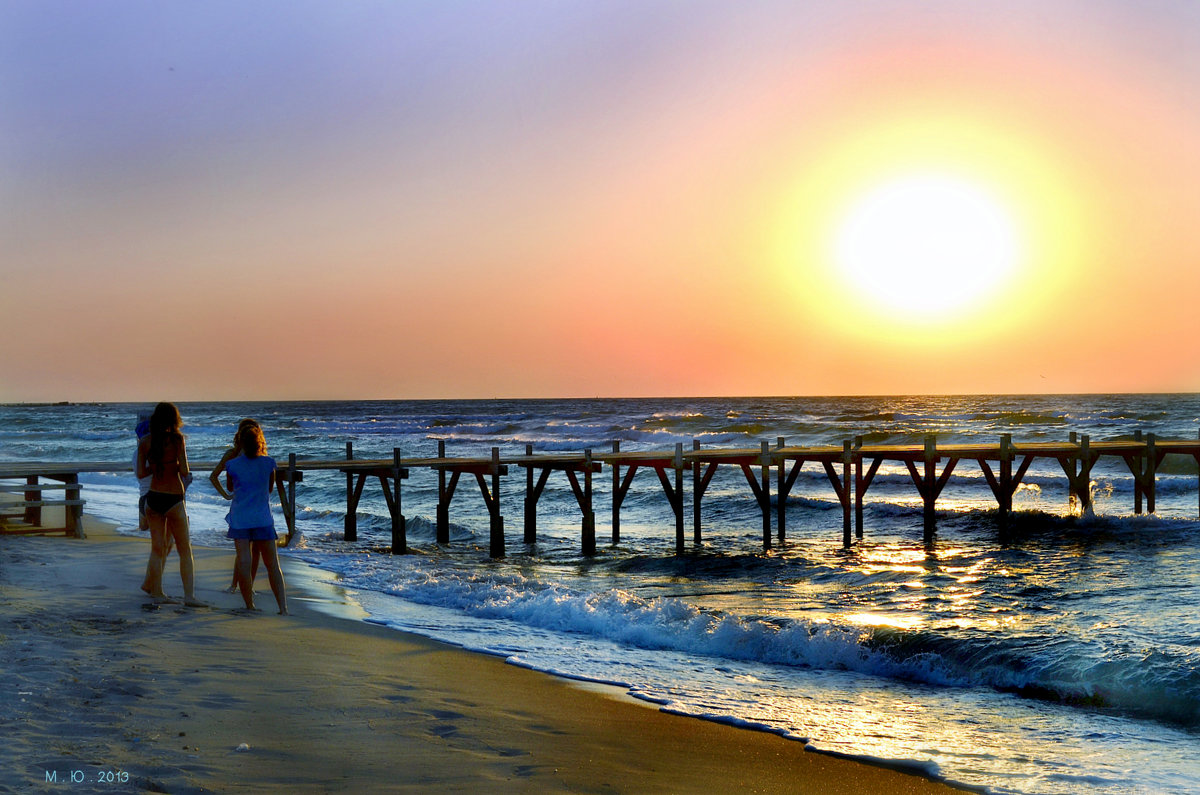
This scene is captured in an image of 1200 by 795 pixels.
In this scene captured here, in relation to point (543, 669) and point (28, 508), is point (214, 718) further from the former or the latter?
point (28, 508)

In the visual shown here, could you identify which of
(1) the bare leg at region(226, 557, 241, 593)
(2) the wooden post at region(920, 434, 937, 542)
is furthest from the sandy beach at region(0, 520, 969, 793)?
(2) the wooden post at region(920, 434, 937, 542)

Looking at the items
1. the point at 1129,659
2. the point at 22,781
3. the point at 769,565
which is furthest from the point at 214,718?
the point at 769,565

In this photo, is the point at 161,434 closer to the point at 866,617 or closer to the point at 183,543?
the point at 183,543

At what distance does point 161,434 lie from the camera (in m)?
8.41

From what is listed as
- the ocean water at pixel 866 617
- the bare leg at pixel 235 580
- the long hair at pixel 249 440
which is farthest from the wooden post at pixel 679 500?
the long hair at pixel 249 440

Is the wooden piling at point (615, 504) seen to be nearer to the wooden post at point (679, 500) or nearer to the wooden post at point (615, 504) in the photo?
the wooden post at point (615, 504)

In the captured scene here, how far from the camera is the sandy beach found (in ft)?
16.0

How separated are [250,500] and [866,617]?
7.58 metres

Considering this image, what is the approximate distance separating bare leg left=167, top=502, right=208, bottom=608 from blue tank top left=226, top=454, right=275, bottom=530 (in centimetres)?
44

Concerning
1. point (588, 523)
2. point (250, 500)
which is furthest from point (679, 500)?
point (250, 500)

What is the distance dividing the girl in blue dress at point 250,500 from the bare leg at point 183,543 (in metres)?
0.41

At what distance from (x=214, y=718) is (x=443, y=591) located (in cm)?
742

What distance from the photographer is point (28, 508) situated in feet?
51.5

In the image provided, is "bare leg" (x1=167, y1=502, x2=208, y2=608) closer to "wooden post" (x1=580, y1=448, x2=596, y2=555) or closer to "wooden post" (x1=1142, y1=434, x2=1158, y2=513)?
"wooden post" (x1=580, y1=448, x2=596, y2=555)
